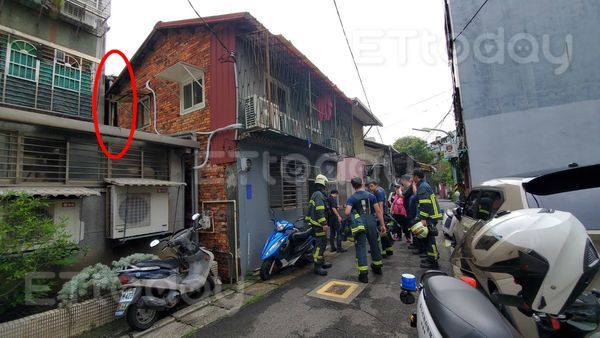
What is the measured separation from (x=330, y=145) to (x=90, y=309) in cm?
745

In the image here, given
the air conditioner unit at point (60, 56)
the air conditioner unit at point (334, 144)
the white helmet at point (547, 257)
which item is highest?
the air conditioner unit at point (60, 56)

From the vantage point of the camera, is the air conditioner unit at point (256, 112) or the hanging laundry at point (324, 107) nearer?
the air conditioner unit at point (256, 112)

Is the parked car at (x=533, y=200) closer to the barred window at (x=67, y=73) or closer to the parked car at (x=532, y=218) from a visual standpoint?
the parked car at (x=532, y=218)

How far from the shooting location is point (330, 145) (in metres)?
9.47

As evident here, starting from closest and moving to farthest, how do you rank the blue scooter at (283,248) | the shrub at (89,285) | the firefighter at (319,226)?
1. the shrub at (89,285)
2. the blue scooter at (283,248)
3. the firefighter at (319,226)

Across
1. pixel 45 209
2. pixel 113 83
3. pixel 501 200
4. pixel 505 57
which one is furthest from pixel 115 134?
pixel 505 57

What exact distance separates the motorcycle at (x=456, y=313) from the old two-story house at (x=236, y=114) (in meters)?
4.66

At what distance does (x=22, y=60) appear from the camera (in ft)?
20.5

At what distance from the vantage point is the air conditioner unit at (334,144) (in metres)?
9.32

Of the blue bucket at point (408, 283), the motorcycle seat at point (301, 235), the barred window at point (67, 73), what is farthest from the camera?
the barred window at point (67, 73)

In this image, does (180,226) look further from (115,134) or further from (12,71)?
(12,71)

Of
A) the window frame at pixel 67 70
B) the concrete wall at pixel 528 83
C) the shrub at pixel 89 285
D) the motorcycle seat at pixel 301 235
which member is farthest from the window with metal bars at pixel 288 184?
the window frame at pixel 67 70

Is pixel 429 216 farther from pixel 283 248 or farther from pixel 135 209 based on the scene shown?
pixel 135 209

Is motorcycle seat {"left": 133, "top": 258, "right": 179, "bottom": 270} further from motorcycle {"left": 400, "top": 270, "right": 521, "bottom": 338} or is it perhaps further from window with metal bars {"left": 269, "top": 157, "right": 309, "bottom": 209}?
motorcycle {"left": 400, "top": 270, "right": 521, "bottom": 338}
